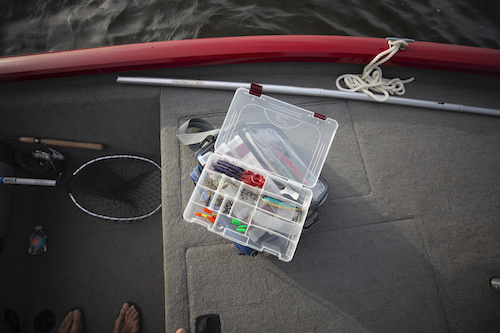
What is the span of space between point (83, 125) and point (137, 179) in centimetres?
44

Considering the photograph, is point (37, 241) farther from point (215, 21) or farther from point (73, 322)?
point (215, 21)

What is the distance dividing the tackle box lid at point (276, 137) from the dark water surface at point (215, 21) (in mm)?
1347

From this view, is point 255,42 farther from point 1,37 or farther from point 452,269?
point 1,37

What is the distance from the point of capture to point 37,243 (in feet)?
5.84

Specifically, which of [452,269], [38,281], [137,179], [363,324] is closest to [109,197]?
[137,179]

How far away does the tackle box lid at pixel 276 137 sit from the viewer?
124 cm

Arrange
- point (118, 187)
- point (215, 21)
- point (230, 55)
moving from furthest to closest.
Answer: point (215, 21) → point (118, 187) → point (230, 55)

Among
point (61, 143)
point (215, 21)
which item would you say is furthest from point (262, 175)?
point (215, 21)

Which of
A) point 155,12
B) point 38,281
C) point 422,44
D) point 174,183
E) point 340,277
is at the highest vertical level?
point 422,44

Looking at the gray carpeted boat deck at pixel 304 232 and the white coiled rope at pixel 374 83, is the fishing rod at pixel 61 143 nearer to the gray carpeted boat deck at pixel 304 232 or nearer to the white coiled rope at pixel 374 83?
the gray carpeted boat deck at pixel 304 232

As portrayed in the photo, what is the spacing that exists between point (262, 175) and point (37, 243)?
4.99ft

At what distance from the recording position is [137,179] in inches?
69.6

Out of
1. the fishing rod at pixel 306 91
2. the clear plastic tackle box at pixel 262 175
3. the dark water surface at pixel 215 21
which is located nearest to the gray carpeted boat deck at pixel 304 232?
the fishing rod at pixel 306 91

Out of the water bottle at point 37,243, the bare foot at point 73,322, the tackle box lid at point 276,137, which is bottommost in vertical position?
the bare foot at point 73,322
